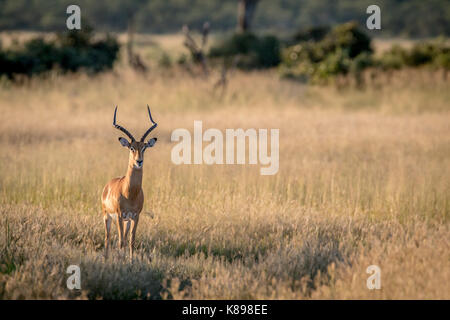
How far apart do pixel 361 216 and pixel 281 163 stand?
9.60 feet

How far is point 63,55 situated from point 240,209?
17.1m

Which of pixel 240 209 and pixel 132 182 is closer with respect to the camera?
pixel 132 182

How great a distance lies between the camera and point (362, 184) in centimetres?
917

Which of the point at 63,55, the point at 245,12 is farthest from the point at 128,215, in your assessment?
the point at 245,12

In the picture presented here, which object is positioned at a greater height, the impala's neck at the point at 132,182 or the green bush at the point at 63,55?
the green bush at the point at 63,55

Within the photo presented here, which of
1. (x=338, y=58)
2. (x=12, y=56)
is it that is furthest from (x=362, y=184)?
(x=12, y=56)

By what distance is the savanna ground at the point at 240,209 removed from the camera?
5.48 metres

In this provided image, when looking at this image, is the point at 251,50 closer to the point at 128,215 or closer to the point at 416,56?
the point at 416,56

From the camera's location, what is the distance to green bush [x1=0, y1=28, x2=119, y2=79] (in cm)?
2097

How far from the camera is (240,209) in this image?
752cm

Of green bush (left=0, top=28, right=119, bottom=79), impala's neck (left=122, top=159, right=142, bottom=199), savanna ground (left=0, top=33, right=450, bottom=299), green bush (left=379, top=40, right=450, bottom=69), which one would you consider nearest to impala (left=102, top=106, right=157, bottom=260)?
impala's neck (left=122, top=159, right=142, bottom=199)

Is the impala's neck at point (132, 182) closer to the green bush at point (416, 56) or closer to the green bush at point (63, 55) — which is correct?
the green bush at point (63, 55)

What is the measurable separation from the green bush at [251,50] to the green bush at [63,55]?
17.5 feet

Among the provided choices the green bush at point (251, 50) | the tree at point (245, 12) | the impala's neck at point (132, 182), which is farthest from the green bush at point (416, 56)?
the impala's neck at point (132, 182)
